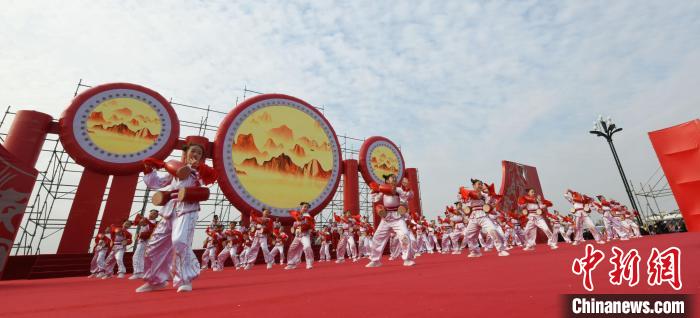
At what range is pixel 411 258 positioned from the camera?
632 cm

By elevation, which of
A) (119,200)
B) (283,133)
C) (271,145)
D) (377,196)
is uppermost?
(283,133)

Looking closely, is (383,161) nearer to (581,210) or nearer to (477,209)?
(581,210)

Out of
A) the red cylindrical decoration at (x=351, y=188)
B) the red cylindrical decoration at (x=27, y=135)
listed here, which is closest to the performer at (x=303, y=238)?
the red cylindrical decoration at (x=351, y=188)

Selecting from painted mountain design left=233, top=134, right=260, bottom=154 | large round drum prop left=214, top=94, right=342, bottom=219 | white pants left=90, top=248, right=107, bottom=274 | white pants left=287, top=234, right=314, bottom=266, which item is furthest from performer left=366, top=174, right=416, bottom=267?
painted mountain design left=233, top=134, right=260, bottom=154

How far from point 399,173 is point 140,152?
13169mm

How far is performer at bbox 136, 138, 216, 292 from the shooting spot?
161 inches

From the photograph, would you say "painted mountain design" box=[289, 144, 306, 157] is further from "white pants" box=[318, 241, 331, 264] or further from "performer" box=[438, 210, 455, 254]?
"performer" box=[438, 210, 455, 254]

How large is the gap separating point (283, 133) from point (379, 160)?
6309mm

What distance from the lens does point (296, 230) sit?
9.00 meters

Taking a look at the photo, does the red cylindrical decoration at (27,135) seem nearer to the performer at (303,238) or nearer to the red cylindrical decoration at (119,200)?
the red cylindrical decoration at (119,200)

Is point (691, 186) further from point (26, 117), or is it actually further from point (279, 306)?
point (26, 117)

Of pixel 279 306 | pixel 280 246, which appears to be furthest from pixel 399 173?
pixel 279 306

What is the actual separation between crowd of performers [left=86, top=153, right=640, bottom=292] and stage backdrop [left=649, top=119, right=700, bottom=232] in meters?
3.26

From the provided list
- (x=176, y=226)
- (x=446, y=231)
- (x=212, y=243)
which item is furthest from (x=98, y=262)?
(x=446, y=231)
